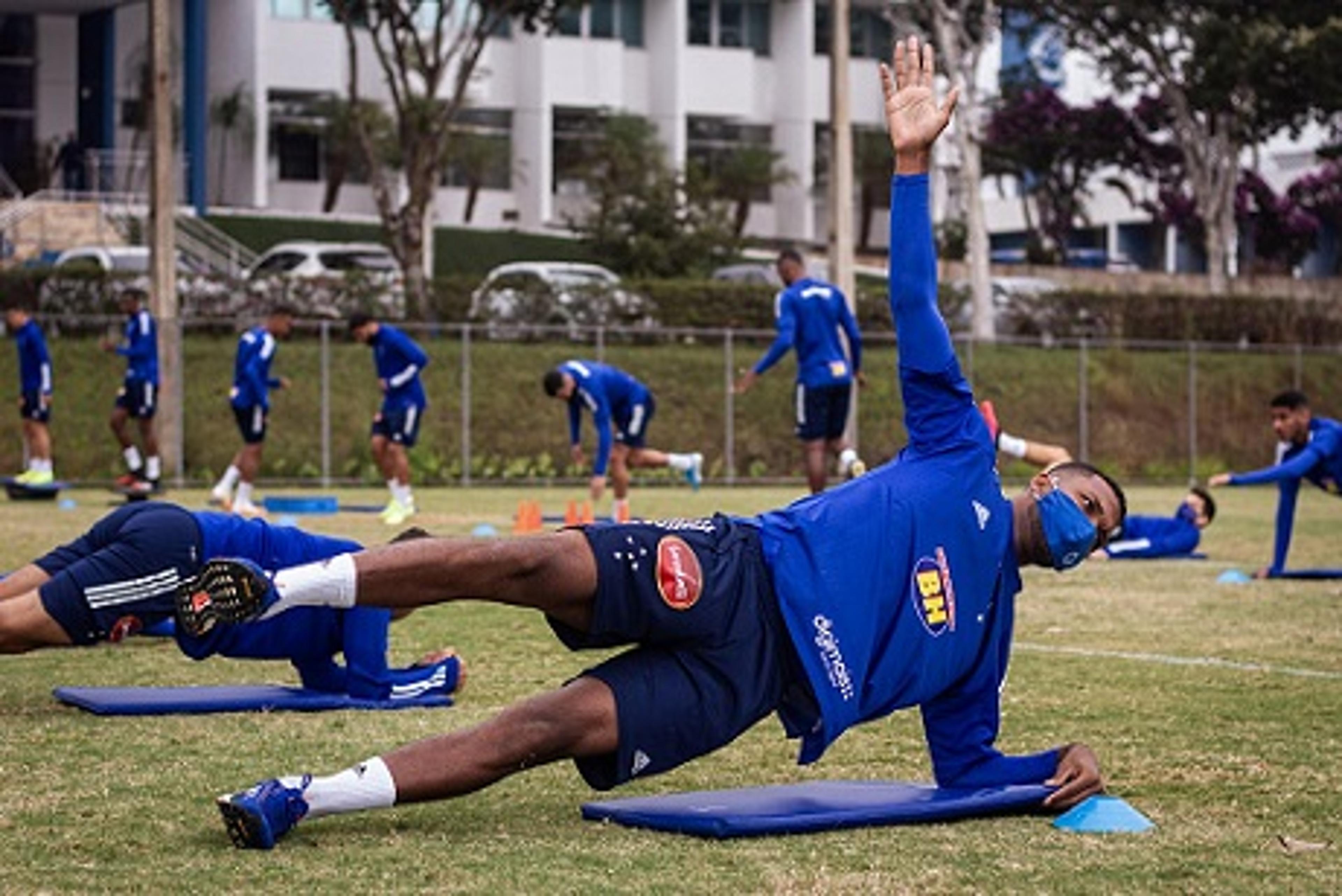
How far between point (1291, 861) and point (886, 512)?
1416 millimetres

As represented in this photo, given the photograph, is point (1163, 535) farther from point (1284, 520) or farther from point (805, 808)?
point (805, 808)

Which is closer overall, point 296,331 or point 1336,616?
point 1336,616

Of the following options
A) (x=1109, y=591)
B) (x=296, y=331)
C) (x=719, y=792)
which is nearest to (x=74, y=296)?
(x=296, y=331)

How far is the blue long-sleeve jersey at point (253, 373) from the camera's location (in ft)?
83.0

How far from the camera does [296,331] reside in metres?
37.0

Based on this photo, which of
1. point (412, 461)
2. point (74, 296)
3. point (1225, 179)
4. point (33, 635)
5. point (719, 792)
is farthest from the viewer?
point (1225, 179)

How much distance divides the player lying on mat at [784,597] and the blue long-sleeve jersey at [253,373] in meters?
18.7

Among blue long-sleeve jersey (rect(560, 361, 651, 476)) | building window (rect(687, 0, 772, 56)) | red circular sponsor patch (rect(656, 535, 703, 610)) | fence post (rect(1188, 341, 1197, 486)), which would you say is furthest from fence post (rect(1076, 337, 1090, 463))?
red circular sponsor patch (rect(656, 535, 703, 610))

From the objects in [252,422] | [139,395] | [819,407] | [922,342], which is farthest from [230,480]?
[922,342]

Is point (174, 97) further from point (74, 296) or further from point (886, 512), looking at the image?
point (886, 512)

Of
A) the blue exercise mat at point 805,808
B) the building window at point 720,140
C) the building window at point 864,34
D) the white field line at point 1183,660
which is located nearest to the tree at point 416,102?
the building window at point 720,140

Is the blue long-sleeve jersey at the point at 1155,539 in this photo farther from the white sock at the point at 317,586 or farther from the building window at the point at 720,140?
the building window at the point at 720,140

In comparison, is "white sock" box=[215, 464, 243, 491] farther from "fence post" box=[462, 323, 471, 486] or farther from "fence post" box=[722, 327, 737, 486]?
"fence post" box=[722, 327, 737, 486]

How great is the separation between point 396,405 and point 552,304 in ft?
51.4
